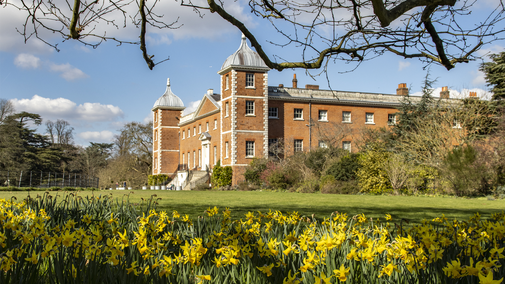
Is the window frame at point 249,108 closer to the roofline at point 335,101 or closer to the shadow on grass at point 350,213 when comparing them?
the roofline at point 335,101

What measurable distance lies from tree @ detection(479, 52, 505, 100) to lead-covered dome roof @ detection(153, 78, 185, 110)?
1230 inches

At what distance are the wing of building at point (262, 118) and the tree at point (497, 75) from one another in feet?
17.1

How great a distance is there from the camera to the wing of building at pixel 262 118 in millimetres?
32781

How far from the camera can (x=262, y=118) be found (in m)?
Answer: 33.3

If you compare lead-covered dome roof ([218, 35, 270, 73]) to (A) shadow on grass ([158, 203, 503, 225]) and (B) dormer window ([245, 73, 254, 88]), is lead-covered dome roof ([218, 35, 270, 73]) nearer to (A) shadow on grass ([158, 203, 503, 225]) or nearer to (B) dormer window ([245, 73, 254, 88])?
(B) dormer window ([245, 73, 254, 88])

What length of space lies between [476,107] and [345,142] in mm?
12833

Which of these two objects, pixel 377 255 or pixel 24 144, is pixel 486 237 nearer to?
pixel 377 255

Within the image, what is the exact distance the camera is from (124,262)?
8.49 feet

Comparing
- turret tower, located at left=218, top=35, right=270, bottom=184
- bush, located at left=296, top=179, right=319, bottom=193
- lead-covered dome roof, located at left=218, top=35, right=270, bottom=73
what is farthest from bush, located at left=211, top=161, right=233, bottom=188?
bush, located at left=296, top=179, right=319, bottom=193

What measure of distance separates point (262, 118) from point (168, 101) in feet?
61.9

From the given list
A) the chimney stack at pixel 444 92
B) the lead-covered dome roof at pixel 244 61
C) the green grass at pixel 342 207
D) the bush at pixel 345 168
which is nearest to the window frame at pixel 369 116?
the chimney stack at pixel 444 92

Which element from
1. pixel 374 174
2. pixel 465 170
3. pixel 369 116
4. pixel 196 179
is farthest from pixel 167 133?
pixel 465 170

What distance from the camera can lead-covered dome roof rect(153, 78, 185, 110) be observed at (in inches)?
1903

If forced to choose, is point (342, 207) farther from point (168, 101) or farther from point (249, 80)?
point (168, 101)
